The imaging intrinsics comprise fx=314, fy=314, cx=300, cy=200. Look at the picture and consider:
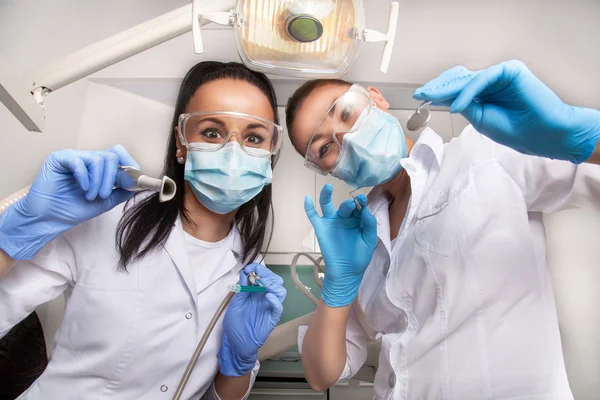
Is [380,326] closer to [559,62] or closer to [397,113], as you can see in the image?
[397,113]

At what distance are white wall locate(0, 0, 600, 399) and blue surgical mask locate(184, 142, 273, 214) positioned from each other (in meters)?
0.85

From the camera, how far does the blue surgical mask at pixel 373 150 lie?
39.8 inches

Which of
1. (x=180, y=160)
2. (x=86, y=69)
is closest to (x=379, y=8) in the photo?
(x=180, y=160)

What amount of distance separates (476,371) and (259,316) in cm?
67

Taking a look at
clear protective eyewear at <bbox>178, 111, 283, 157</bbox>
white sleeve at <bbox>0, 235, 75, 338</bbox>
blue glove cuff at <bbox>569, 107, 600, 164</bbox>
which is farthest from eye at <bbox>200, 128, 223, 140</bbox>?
blue glove cuff at <bbox>569, 107, 600, 164</bbox>

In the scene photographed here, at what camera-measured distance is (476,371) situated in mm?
838

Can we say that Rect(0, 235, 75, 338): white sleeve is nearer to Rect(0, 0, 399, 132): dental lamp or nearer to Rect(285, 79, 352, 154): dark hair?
Rect(0, 0, 399, 132): dental lamp

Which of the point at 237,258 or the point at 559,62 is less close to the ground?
the point at 559,62

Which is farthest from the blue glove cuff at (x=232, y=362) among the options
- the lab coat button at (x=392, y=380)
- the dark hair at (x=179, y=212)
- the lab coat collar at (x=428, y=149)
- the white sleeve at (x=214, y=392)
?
the lab coat collar at (x=428, y=149)

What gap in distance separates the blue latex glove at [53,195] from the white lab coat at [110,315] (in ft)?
0.41

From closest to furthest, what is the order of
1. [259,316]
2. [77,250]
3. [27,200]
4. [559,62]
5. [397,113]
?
[27,200], [77,250], [259,316], [559,62], [397,113]

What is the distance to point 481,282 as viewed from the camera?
0.85 meters

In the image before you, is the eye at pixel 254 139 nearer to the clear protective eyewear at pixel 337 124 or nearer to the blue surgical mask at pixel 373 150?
the clear protective eyewear at pixel 337 124

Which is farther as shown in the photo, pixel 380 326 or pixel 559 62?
pixel 559 62
